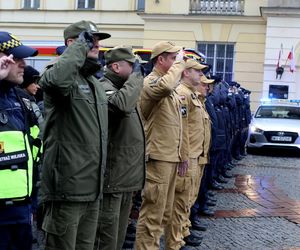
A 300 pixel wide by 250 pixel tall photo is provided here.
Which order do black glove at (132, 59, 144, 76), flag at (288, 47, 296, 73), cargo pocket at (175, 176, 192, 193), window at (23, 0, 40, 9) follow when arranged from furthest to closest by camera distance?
window at (23, 0, 40, 9) < flag at (288, 47, 296, 73) < cargo pocket at (175, 176, 192, 193) < black glove at (132, 59, 144, 76)

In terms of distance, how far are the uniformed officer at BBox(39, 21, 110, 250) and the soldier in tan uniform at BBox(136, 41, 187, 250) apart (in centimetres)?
126

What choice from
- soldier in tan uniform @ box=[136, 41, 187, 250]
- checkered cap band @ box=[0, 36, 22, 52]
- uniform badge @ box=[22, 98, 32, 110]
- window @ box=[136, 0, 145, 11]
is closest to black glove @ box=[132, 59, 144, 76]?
soldier in tan uniform @ box=[136, 41, 187, 250]

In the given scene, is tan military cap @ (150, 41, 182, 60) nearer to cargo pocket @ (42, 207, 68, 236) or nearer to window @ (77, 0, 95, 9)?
cargo pocket @ (42, 207, 68, 236)

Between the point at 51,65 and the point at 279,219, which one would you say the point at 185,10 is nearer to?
the point at 279,219

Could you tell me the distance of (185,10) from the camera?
23578mm

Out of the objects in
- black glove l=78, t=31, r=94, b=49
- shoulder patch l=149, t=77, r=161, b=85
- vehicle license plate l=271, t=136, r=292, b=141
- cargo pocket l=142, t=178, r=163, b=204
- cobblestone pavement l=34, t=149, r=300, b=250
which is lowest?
vehicle license plate l=271, t=136, r=292, b=141

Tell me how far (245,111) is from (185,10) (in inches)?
375

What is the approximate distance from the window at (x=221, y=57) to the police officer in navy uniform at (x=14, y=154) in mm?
20628

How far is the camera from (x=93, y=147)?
3.71 meters

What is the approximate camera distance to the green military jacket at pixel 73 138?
3.56 m

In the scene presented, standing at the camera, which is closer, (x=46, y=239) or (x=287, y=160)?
(x=46, y=239)

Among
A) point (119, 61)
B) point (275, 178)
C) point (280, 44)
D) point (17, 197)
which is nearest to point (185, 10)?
point (280, 44)

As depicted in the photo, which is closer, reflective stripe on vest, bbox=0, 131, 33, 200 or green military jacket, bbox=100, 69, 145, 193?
reflective stripe on vest, bbox=0, 131, 33, 200

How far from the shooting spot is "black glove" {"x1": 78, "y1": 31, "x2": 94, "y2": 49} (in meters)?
3.66
